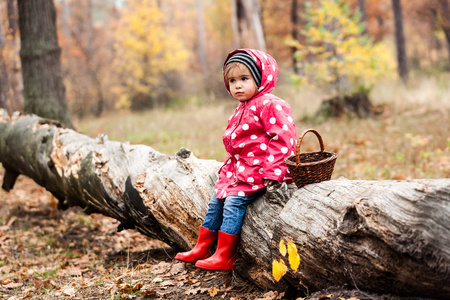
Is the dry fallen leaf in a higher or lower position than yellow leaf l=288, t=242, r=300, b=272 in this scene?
lower

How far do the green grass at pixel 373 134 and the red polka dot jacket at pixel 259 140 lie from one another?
126 inches

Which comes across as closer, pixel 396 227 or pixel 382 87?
pixel 396 227

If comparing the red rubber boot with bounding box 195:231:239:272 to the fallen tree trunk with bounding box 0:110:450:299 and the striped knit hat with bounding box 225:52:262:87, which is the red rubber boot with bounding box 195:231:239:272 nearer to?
the fallen tree trunk with bounding box 0:110:450:299

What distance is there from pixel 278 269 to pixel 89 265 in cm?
263

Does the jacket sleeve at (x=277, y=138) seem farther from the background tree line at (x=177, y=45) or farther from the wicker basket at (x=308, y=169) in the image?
the background tree line at (x=177, y=45)

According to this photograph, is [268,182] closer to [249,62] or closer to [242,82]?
[242,82]

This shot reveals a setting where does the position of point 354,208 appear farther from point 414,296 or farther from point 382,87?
point 382,87

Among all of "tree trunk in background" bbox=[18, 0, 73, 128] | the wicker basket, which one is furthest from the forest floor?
"tree trunk in background" bbox=[18, 0, 73, 128]

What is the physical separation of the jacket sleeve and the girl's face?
196 mm

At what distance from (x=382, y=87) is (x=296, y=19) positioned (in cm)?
808

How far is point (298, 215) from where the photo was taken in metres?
2.80

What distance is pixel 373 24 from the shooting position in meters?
29.1

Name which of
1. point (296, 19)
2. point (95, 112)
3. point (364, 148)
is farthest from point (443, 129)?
point (95, 112)

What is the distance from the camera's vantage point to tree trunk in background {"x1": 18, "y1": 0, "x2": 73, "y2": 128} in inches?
282
